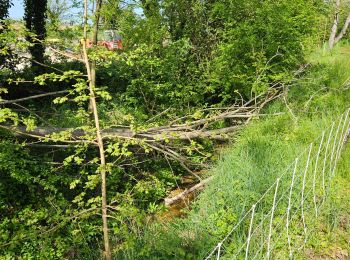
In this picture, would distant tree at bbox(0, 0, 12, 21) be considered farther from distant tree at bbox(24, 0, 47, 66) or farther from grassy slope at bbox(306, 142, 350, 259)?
grassy slope at bbox(306, 142, 350, 259)

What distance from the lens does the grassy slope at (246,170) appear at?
3457 millimetres

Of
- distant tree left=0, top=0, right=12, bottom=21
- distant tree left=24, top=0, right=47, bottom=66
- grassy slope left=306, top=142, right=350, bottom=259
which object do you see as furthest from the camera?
distant tree left=24, top=0, right=47, bottom=66

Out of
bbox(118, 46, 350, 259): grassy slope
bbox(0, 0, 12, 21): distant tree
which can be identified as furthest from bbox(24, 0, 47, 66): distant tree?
bbox(118, 46, 350, 259): grassy slope

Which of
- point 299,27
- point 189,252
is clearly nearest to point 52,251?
point 189,252

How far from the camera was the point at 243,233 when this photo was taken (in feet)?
10.9

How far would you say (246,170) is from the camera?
4.46 meters

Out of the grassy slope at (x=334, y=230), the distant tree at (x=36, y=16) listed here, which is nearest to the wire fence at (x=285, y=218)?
the grassy slope at (x=334, y=230)

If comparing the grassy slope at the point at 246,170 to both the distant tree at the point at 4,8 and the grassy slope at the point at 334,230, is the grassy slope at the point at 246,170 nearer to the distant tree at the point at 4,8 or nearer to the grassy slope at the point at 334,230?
the grassy slope at the point at 334,230

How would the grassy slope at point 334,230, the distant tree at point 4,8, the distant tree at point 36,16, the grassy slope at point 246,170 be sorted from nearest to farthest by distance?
1. the grassy slope at point 334,230
2. the grassy slope at point 246,170
3. the distant tree at point 4,8
4. the distant tree at point 36,16

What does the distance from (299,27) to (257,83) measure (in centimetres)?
156

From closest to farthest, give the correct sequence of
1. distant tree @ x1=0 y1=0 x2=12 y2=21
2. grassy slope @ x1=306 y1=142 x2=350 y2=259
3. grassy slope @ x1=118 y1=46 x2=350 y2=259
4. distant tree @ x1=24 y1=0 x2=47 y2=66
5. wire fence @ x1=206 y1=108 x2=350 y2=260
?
1. wire fence @ x1=206 y1=108 x2=350 y2=260
2. grassy slope @ x1=306 y1=142 x2=350 y2=259
3. grassy slope @ x1=118 y1=46 x2=350 y2=259
4. distant tree @ x1=0 y1=0 x2=12 y2=21
5. distant tree @ x1=24 y1=0 x2=47 y2=66

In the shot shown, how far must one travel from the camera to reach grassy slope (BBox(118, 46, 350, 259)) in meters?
3.46

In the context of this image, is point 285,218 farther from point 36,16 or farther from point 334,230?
point 36,16

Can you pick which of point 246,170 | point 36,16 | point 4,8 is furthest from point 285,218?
point 36,16
